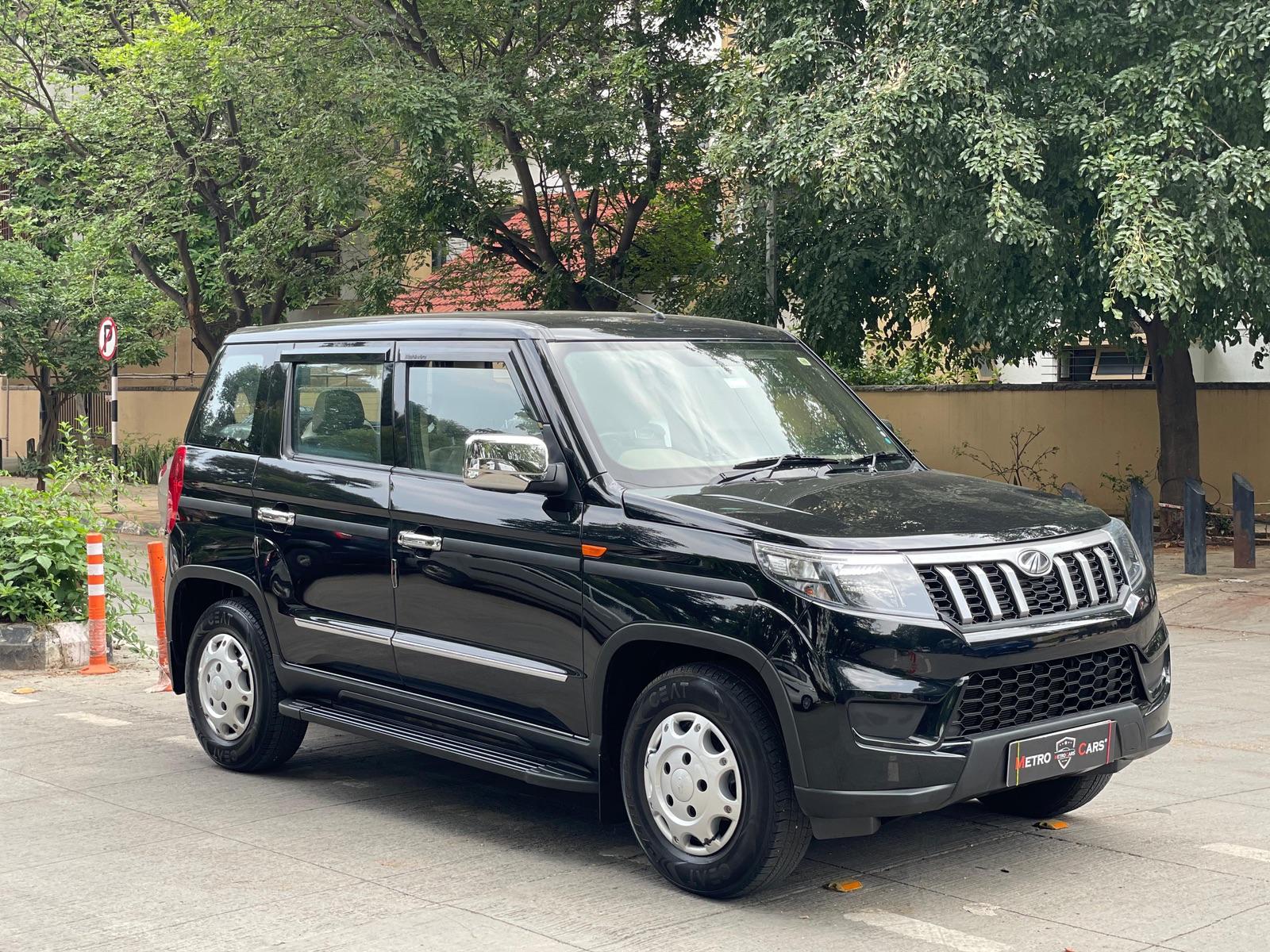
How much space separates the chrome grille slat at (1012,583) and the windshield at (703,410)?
109 cm

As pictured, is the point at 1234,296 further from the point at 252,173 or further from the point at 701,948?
the point at 252,173

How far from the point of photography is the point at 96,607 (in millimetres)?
10703

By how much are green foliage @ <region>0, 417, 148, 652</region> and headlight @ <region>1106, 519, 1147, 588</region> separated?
7451 millimetres

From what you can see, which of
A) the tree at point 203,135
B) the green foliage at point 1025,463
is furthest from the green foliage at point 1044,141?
the green foliage at point 1025,463

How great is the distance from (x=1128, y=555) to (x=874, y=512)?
110cm

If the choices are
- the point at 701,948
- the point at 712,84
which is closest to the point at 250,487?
the point at 701,948

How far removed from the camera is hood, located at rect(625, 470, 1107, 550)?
5234 mm

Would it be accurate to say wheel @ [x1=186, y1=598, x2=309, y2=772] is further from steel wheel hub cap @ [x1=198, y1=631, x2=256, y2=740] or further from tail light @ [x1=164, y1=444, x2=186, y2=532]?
tail light @ [x1=164, y1=444, x2=186, y2=532]

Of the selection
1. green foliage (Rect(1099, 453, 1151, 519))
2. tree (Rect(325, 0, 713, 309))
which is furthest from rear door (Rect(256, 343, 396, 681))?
green foliage (Rect(1099, 453, 1151, 519))

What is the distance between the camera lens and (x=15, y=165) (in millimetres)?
26906

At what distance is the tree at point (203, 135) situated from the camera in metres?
20.1

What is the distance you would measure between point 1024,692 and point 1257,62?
33.4 ft

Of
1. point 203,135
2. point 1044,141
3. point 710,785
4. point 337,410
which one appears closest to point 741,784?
point 710,785

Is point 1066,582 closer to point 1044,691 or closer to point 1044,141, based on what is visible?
point 1044,691
